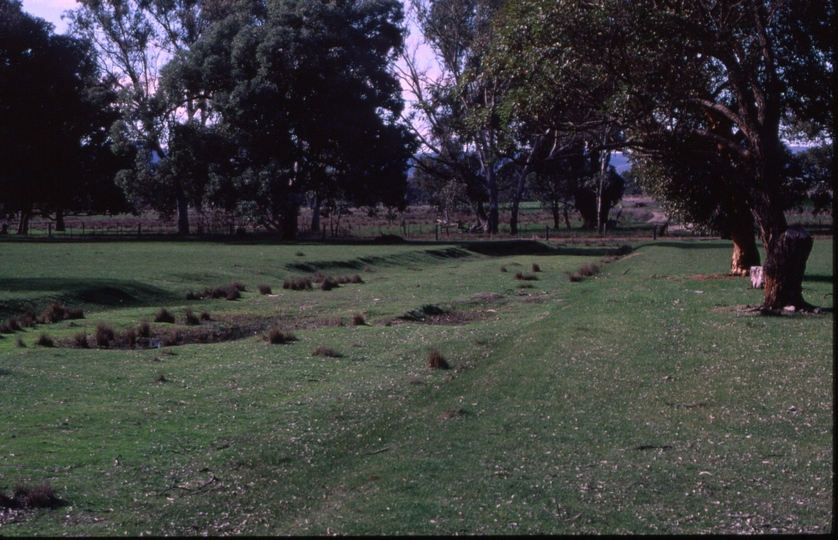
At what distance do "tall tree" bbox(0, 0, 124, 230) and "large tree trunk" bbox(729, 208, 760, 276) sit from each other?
2044 inches

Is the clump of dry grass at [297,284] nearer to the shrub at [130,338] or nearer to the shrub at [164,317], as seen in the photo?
the shrub at [164,317]

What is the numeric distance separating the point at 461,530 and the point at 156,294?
824 inches

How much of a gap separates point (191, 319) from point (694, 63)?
15182 mm

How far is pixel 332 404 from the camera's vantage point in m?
11.9

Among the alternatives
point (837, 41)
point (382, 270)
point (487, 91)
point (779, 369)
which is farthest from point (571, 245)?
point (779, 369)

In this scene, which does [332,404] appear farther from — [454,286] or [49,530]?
[454,286]

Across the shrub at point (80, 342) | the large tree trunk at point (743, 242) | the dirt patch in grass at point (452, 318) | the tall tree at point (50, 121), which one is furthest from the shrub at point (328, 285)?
the tall tree at point (50, 121)

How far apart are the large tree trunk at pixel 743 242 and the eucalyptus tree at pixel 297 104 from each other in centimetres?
2924

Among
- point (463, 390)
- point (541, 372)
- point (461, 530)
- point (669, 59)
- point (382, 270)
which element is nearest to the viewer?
point (461, 530)

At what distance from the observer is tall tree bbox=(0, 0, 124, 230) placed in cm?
5912

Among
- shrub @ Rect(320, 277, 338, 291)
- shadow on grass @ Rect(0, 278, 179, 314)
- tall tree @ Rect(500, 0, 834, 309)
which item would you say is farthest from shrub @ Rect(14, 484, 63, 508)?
shrub @ Rect(320, 277, 338, 291)

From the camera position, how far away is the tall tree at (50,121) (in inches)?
2328

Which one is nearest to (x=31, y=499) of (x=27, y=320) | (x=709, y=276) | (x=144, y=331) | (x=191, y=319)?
(x=144, y=331)

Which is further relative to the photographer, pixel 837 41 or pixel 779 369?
pixel 837 41
